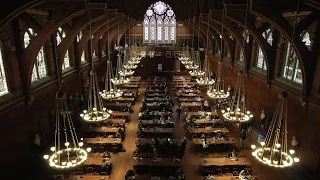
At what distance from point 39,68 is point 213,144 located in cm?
923

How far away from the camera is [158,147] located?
13188 millimetres

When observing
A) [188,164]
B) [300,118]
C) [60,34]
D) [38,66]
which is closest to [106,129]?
[38,66]

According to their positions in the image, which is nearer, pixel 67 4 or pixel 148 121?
pixel 67 4

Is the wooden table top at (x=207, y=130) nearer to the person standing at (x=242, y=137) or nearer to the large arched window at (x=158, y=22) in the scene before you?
the person standing at (x=242, y=137)

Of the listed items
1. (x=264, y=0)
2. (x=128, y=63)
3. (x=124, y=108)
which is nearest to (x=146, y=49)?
(x=128, y=63)

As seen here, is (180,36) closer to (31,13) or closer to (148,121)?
(148,121)

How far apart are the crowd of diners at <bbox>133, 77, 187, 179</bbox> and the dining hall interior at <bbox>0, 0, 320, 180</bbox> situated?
53mm

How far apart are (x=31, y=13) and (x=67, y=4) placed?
157cm

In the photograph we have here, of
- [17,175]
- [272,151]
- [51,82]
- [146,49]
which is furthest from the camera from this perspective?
[146,49]

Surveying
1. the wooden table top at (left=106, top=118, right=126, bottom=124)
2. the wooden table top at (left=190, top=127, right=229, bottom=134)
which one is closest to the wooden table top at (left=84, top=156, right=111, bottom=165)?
the wooden table top at (left=106, top=118, right=126, bottom=124)

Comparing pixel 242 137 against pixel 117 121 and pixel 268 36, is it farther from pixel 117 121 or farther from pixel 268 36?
pixel 117 121

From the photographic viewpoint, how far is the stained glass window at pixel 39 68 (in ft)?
41.2

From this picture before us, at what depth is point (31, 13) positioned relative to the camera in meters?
11.3

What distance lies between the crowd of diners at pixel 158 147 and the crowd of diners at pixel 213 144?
3.40 ft
